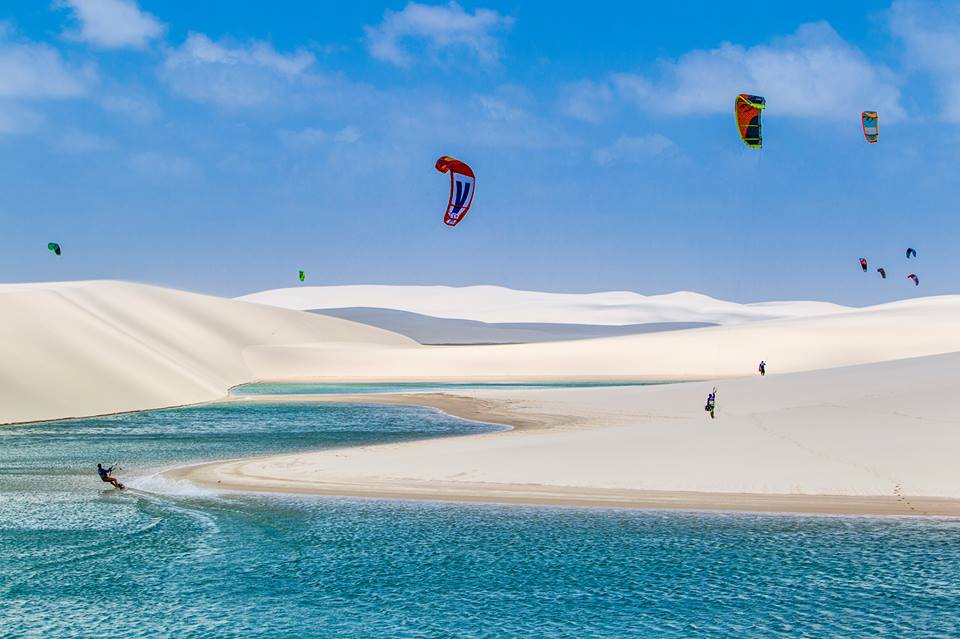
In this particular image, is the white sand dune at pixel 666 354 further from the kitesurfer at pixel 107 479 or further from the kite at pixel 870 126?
the kitesurfer at pixel 107 479

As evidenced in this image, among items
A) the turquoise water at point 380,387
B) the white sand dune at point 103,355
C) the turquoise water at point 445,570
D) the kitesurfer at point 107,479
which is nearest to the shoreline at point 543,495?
the turquoise water at point 445,570

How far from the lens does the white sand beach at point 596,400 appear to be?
2544 centimetres

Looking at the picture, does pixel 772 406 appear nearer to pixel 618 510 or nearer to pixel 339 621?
pixel 618 510

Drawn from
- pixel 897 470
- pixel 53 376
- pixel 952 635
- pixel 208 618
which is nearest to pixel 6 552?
pixel 208 618

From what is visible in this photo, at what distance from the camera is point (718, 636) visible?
1414 centimetres

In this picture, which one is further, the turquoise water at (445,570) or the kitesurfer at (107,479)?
the kitesurfer at (107,479)

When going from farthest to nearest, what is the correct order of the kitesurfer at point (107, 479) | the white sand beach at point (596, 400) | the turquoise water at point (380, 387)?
the turquoise water at point (380, 387) < the kitesurfer at point (107, 479) < the white sand beach at point (596, 400)

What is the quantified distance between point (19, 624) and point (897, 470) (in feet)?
66.3

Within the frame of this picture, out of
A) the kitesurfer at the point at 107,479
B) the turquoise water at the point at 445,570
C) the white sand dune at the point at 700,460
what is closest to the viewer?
the turquoise water at the point at 445,570

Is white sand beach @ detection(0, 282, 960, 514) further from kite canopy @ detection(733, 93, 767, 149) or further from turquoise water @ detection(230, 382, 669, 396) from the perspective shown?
kite canopy @ detection(733, 93, 767, 149)

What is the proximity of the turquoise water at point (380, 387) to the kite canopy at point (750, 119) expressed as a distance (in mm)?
30662

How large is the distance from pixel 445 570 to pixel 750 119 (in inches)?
1331

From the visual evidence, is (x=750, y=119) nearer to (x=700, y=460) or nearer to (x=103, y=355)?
(x=700, y=460)

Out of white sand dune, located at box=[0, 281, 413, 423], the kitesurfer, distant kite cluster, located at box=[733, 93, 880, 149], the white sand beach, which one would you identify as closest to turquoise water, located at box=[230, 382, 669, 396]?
white sand dune, located at box=[0, 281, 413, 423]
